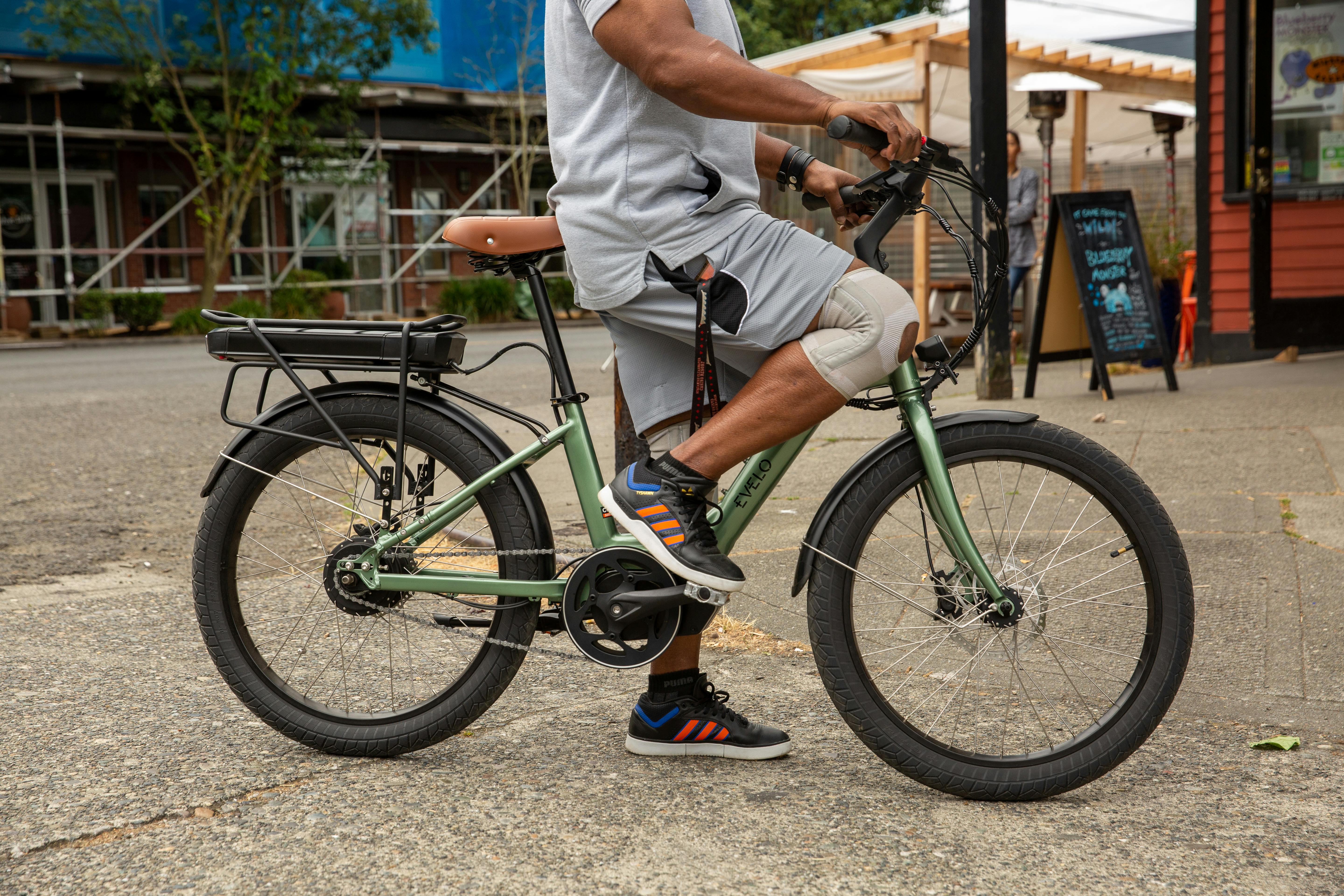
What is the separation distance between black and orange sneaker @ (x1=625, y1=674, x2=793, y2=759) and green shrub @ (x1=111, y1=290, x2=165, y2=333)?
69.1 ft

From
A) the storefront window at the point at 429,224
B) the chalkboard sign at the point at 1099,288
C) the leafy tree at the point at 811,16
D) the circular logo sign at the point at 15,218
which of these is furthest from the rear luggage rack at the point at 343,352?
the leafy tree at the point at 811,16

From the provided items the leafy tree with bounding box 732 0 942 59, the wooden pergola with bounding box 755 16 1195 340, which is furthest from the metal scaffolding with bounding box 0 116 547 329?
the leafy tree with bounding box 732 0 942 59

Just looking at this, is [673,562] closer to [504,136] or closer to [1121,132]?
[1121,132]

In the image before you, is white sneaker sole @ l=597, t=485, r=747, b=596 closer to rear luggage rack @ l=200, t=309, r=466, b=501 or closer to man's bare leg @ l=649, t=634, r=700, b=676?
man's bare leg @ l=649, t=634, r=700, b=676

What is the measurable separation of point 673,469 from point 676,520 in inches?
4.0

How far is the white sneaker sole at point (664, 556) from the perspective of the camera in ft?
8.31

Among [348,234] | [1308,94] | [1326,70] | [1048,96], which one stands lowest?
[1308,94]

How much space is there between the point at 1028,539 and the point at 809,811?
3.07ft

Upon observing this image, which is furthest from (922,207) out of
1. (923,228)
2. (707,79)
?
(923,228)

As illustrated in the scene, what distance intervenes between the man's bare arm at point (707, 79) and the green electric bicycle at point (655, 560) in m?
0.07

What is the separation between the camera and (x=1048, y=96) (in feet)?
42.9

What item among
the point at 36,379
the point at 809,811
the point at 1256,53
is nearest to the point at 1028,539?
the point at 809,811

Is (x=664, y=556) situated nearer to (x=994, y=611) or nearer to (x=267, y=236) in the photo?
(x=994, y=611)

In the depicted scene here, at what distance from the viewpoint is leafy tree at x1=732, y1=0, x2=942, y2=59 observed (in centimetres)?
3728
